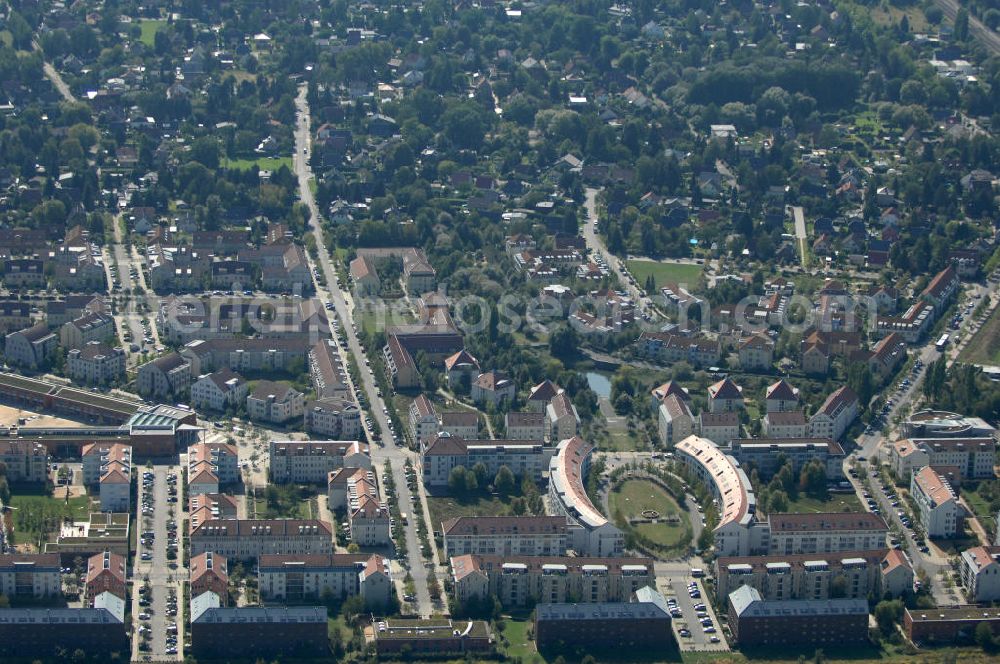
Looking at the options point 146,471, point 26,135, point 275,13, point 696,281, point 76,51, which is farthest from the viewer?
point 275,13

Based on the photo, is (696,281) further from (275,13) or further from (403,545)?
(275,13)

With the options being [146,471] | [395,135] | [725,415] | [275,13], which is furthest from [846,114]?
[146,471]

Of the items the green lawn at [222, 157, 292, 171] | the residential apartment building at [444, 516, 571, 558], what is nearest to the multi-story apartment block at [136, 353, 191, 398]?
the residential apartment building at [444, 516, 571, 558]

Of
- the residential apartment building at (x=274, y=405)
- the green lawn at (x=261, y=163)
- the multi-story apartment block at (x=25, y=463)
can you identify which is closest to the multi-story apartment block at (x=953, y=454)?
the residential apartment building at (x=274, y=405)

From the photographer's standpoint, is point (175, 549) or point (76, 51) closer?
point (175, 549)

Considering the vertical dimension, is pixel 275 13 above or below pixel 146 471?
above

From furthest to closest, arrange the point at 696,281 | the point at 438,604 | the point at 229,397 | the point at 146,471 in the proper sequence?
1. the point at 696,281
2. the point at 229,397
3. the point at 146,471
4. the point at 438,604
